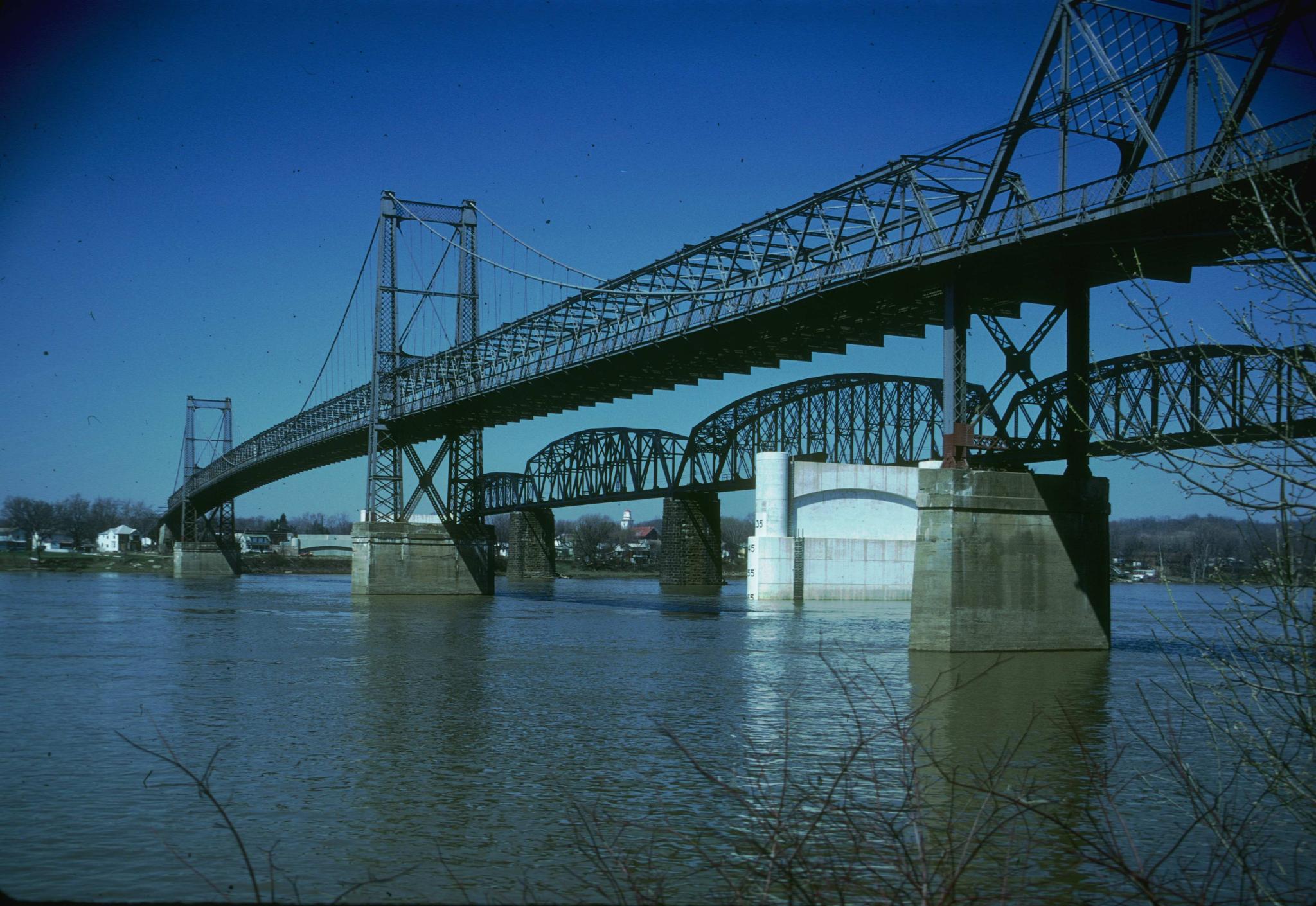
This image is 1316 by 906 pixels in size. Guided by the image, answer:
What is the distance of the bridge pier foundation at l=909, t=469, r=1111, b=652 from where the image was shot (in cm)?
2842

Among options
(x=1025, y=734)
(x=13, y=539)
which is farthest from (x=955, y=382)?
(x=13, y=539)

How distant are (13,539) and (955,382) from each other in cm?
12950

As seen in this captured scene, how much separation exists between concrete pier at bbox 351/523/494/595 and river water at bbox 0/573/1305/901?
25.8m

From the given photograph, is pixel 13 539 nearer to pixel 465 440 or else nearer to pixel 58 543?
pixel 58 543

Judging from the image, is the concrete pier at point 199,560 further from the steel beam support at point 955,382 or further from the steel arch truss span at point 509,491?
the steel beam support at point 955,382

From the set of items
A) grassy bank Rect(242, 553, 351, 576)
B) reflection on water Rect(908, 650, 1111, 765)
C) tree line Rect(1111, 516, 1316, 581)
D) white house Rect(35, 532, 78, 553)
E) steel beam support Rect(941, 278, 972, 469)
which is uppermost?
steel beam support Rect(941, 278, 972, 469)

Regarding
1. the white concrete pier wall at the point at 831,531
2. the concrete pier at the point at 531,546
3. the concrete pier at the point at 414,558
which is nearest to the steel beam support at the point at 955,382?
the white concrete pier wall at the point at 831,531

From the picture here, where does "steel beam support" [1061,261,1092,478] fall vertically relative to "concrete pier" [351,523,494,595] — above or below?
above

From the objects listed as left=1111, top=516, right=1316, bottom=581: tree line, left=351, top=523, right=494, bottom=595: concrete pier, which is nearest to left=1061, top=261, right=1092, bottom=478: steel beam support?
left=1111, top=516, right=1316, bottom=581: tree line

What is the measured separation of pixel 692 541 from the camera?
100 m

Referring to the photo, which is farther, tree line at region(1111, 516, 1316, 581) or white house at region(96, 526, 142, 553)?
white house at region(96, 526, 142, 553)

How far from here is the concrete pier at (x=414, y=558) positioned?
63.6m

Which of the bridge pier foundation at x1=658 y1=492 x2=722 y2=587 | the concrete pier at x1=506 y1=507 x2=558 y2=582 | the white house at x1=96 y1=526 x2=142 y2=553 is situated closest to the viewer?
the bridge pier foundation at x1=658 y1=492 x2=722 y2=587

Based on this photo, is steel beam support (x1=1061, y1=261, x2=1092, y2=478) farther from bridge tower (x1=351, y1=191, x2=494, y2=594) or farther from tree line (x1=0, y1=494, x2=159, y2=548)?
tree line (x1=0, y1=494, x2=159, y2=548)
